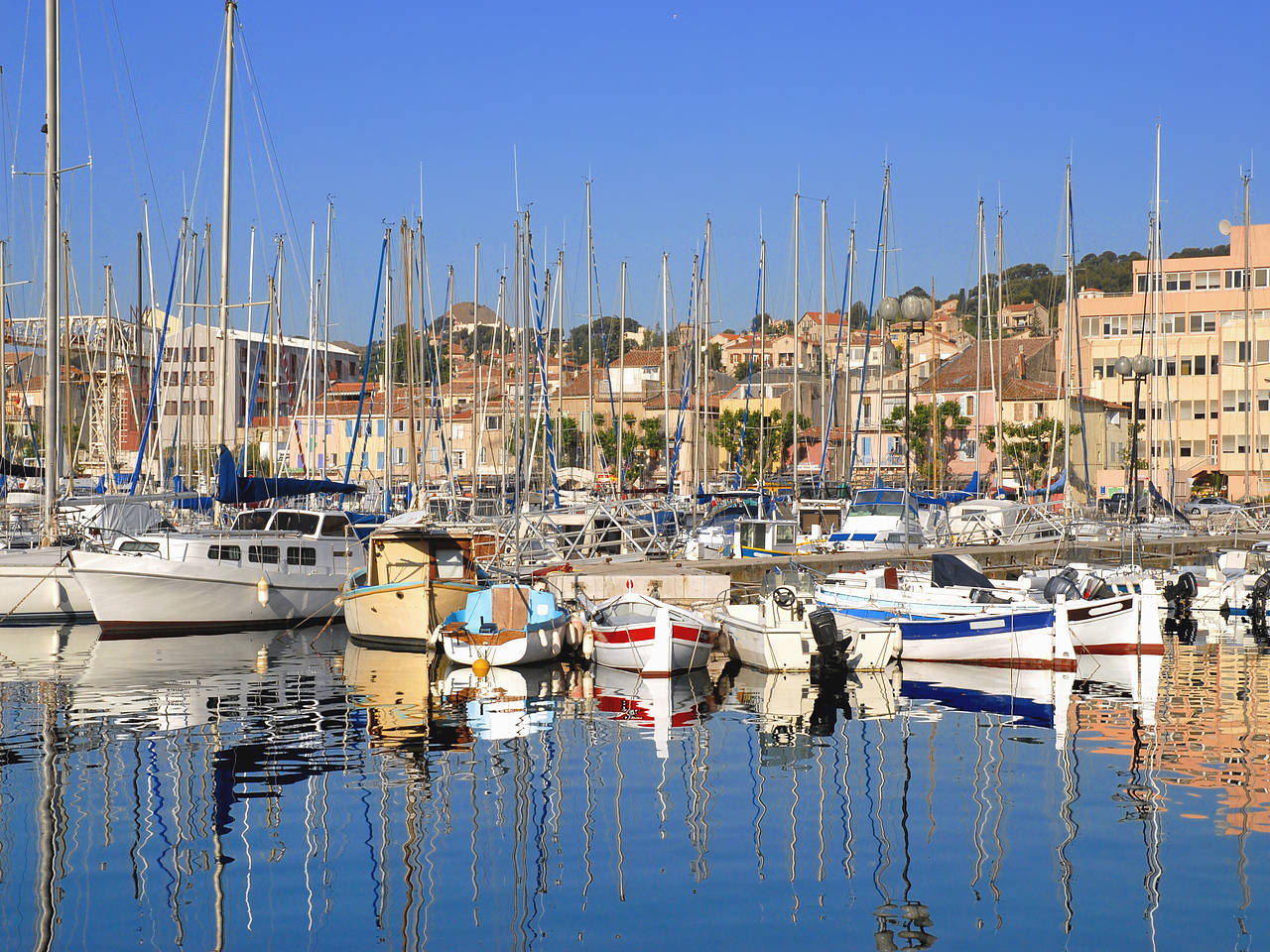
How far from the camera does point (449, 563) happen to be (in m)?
31.6

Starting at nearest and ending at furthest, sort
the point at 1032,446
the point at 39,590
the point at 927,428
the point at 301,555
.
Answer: the point at 39,590, the point at 301,555, the point at 1032,446, the point at 927,428

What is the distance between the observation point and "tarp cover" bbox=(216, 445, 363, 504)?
34347mm

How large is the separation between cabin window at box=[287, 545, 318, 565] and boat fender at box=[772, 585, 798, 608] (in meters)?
13.5

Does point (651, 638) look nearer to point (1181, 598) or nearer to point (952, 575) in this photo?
point (952, 575)

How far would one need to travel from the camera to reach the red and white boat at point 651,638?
26562 mm

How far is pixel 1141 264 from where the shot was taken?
277ft

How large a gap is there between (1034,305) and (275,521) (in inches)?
5058

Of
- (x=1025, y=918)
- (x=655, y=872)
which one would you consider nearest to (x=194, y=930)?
(x=655, y=872)

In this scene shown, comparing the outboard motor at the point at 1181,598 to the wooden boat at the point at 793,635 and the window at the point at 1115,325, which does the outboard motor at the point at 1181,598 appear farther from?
the window at the point at 1115,325

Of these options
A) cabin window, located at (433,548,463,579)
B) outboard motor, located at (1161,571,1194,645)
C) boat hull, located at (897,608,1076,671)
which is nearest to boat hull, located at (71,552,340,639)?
cabin window, located at (433,548,463,579)

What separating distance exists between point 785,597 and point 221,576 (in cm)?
1420

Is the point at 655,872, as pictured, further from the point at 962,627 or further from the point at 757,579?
the point at 757,579

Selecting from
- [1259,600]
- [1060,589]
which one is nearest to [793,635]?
[1060,589]

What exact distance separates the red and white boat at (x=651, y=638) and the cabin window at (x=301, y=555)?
1002 cm
